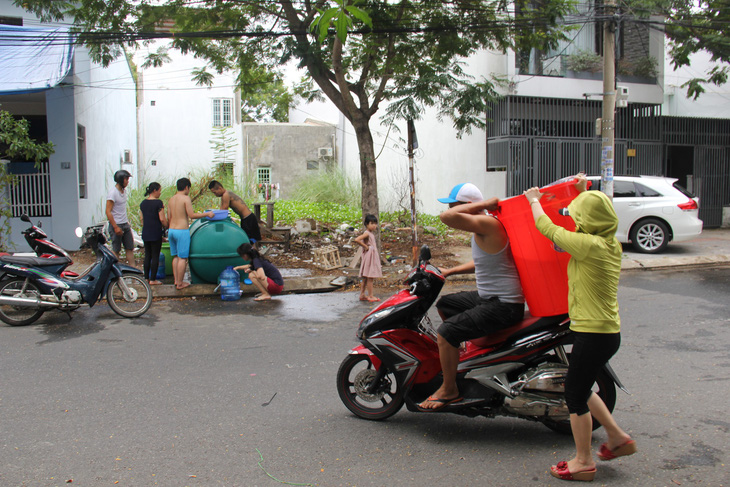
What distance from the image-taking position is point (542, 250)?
3.58 metres

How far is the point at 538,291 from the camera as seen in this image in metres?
3.63

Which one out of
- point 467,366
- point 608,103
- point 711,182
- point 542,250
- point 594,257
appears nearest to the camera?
point 594,257

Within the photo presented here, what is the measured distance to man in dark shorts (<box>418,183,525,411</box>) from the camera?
143 inches

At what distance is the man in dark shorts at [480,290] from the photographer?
3.64 metres

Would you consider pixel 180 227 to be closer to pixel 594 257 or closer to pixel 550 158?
pixel 594 257

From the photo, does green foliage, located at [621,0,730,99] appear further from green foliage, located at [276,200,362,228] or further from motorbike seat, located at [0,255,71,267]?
motorbike seat, located at [0,255,71,267]

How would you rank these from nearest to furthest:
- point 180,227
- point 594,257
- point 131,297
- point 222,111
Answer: point 594,257 < point 131,297 < point 180,227 < point 222,111

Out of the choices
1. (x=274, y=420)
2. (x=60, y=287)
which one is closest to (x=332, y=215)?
(x=60, y=287)

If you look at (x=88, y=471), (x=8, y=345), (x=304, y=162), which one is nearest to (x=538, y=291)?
(x=88, y=471)

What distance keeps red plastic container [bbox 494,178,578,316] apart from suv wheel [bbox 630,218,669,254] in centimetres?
959

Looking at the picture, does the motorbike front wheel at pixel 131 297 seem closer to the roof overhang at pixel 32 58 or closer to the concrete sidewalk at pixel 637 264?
the concrete sidewalk at pixel 637 264

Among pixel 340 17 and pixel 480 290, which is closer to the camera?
pixel 480 290

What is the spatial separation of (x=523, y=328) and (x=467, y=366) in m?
0.44

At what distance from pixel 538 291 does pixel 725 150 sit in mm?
17041
